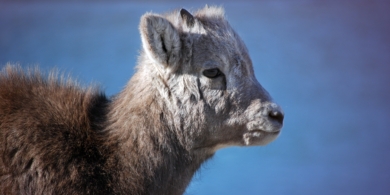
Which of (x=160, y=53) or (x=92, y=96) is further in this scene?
(x=92, y=96)

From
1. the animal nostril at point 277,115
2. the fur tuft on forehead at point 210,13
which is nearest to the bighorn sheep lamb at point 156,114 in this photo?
the animal nostril at point 277,115

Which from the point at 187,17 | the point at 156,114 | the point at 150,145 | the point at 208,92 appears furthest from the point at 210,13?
the point at 150,145

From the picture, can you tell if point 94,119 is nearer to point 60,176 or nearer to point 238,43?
point 60,176

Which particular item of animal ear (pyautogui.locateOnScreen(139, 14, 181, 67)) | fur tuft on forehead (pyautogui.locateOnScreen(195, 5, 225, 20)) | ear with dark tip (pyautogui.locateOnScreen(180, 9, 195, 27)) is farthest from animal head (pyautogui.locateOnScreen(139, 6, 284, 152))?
fur tuft on forehead (pyautogui.locateOnScreen(195, 5, 225, 20))

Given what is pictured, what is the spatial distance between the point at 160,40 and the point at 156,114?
0.82 metres

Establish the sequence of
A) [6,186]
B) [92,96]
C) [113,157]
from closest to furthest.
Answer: [6,186]
[113,157]
[92,96]

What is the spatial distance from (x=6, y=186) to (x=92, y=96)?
60.2 inches

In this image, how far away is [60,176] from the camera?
5172 mm

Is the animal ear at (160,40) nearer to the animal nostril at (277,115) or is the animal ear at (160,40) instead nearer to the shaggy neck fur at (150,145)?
the shaggy neck fur at (150,145)

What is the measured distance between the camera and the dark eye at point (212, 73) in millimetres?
5785

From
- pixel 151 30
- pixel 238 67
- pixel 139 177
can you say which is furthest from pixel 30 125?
pixel 238 67

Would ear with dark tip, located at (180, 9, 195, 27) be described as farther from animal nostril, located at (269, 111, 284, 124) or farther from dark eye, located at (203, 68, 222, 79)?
animal nostril, located at (269, 111, 284, 124)

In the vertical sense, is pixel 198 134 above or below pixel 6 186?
above

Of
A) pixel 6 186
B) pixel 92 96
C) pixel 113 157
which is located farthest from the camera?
pixel 92 96
